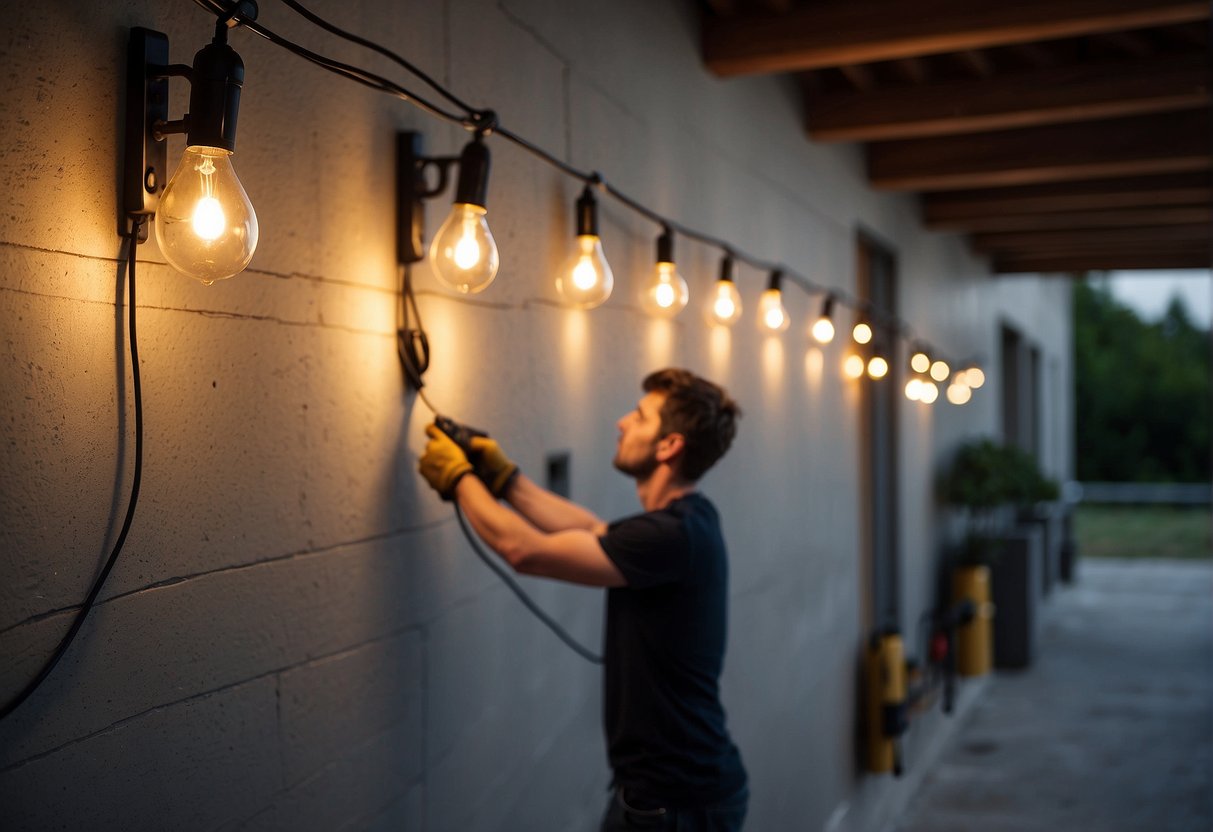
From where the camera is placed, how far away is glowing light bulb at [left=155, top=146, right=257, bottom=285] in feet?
3.72

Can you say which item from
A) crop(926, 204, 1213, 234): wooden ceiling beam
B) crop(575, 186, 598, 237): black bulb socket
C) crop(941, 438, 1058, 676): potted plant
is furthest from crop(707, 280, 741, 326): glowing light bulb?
crop(941, 438, 1058, 676): potted plant

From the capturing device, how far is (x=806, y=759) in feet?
13.8

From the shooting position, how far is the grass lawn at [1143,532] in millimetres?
14148

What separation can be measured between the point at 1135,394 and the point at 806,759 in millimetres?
19388

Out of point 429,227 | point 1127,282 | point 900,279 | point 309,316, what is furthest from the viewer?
point 1127,282

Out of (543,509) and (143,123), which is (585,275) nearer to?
(543,509)

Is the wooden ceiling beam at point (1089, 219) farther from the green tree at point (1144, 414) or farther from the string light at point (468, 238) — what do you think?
the green tree at point (1144, 414)

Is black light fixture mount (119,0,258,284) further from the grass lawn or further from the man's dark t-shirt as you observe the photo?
the grass lawn

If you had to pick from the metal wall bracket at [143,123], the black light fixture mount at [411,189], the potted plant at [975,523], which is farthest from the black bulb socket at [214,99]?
the potted plant at [975,523]

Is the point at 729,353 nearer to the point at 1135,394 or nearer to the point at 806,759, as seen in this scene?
the point at 806,759

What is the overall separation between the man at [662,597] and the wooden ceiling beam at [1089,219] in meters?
4.55

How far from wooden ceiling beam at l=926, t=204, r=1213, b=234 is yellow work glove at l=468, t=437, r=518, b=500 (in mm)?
4931

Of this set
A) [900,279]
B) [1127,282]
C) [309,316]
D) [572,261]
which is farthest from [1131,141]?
[1127,282]

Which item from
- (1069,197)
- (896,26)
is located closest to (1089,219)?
(1069,197)
